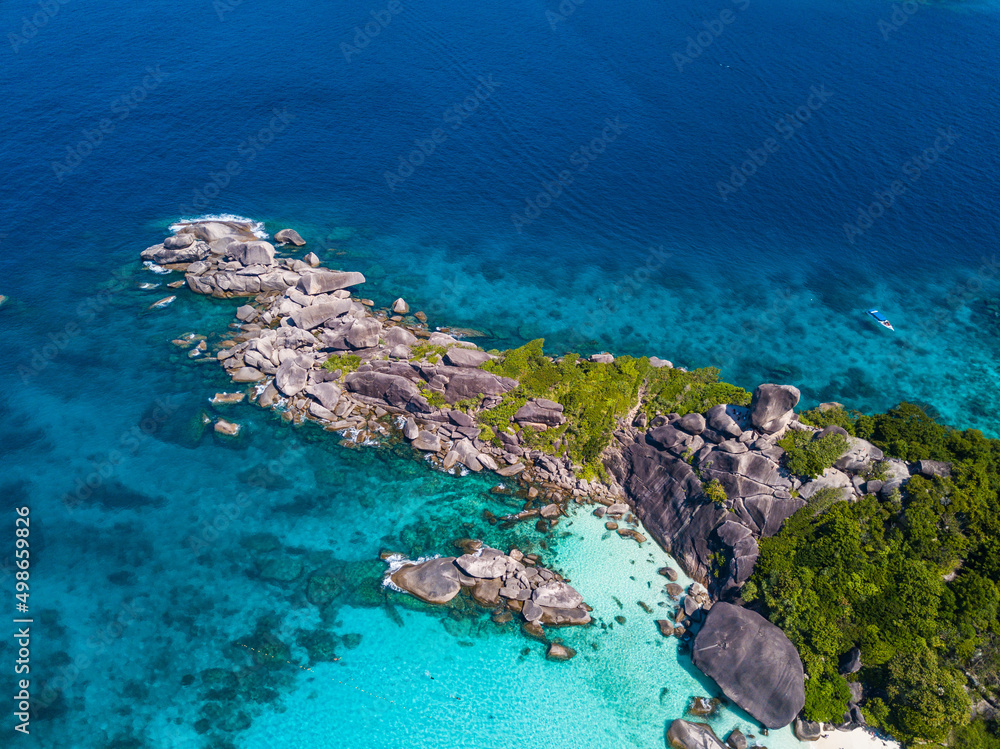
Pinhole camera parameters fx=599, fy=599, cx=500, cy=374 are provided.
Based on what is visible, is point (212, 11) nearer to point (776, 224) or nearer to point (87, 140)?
point (87, 140)

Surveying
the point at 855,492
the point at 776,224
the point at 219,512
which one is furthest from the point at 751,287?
the point at 219,512

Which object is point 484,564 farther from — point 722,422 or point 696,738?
point 722,422

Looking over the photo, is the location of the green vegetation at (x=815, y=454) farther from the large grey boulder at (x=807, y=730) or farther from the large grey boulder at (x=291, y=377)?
the large grey boulder at (x=291, y=377)

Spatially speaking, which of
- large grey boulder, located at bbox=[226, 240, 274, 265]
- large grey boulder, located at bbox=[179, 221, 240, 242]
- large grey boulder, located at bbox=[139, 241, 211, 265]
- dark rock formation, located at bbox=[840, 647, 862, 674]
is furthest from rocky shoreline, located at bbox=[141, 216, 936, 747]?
large grey boulder, located at bbox=[179, 221, 240, 242]

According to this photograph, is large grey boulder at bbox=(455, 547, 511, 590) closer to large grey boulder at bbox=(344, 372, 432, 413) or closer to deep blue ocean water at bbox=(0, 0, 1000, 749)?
deep blue ocean water at bbox=(0, 0, 1000, 749)

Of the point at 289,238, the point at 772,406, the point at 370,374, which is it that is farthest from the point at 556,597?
the point at 289,238
